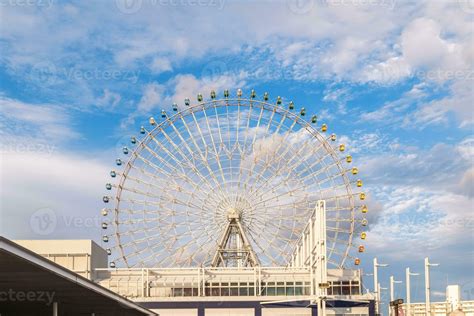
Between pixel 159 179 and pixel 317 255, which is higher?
pixel 159 179

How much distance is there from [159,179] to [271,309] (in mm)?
17865

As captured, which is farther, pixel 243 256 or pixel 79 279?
pixel 243 256

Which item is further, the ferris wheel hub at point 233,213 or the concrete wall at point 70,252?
the concrete wall at point 70,252

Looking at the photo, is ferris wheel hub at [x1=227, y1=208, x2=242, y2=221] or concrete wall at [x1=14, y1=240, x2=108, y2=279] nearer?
ferris wheel hub at [x1=227, y1=208, x2=242, y2=221]

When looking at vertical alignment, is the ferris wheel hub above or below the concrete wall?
above

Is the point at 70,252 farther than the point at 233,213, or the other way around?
the point at 70,252

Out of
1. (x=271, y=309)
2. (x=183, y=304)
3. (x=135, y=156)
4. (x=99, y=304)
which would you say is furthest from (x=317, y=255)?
(x=99, y=304)

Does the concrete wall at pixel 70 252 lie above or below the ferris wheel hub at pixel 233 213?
below

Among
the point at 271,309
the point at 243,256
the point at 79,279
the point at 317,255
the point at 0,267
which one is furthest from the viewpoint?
the point at 243,256

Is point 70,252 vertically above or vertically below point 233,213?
below

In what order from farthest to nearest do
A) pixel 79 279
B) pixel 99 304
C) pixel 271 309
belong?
pixel 271 309 < pixel 99 304 < pixel 79 279

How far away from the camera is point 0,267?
26266mm

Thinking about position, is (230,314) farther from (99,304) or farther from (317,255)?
(99,304)

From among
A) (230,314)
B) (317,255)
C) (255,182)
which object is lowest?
(230,314)
